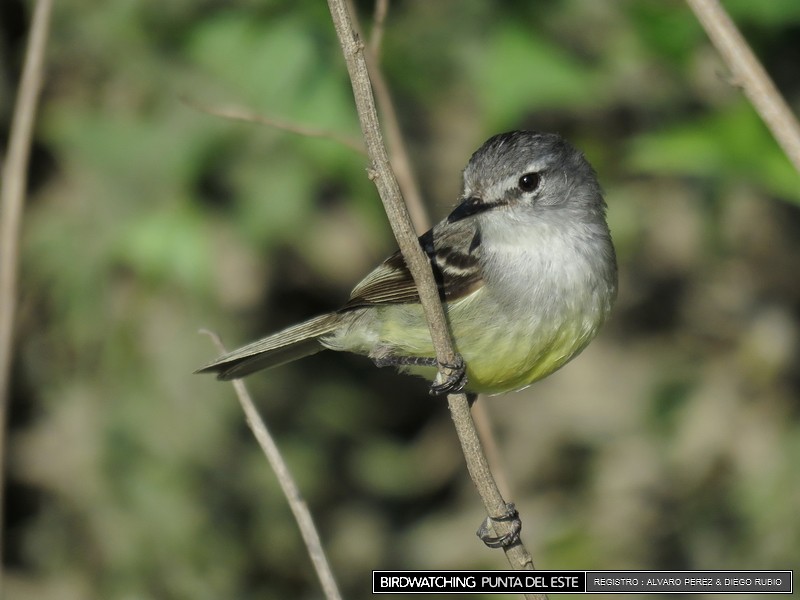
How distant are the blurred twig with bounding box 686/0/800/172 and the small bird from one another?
152cm

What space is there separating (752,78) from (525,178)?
1676 mm

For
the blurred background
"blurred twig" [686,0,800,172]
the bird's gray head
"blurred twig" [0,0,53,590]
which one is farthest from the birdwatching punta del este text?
"blurred twig" [686,0,800,172]

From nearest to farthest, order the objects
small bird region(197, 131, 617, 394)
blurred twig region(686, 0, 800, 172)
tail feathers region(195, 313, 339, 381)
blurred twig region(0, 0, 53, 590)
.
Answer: blurred twig region(686, 0, 800, 172) → blurred twig region(0, 0, 53, 590) → small bird region(197, 131, 617, 394) → tail feathers region(195, 313, 339, 381)

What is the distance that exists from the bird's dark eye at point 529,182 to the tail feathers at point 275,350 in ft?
3.65

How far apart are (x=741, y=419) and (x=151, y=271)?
414 centimetres

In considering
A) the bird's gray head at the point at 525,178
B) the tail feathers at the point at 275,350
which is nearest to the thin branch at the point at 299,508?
the tail feathers at the point at 275,350

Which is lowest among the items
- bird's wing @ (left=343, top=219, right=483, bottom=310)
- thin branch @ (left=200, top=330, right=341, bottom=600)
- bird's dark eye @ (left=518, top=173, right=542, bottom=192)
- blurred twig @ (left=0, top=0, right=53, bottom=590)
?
thin branch @ (left=200, top=330, right=341, bottom=600)

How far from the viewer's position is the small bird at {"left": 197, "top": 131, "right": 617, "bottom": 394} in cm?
428

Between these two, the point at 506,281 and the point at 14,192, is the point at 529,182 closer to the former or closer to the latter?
A: the point at 506,281

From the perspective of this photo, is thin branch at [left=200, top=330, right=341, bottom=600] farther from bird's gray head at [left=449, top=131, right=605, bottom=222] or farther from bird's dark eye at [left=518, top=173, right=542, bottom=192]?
bird's dark eye at [left=518, top=173, right=542, bottom=192]

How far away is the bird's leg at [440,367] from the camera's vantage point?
3.87 meters

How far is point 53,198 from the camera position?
660 cm

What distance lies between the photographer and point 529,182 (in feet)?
14.9

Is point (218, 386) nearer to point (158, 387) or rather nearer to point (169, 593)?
point (158, 387)
